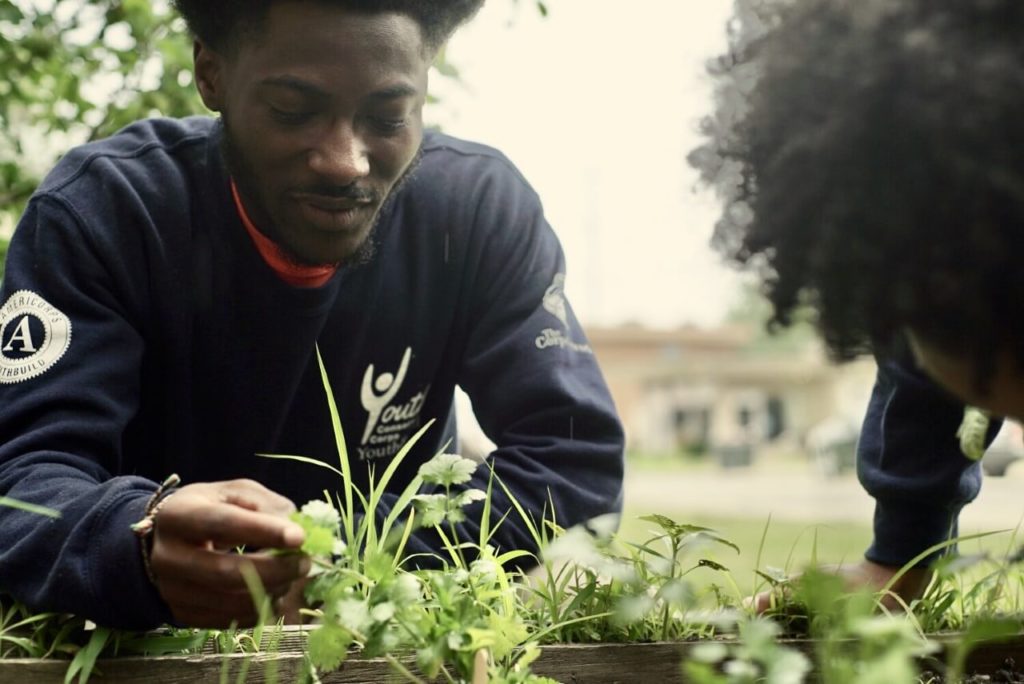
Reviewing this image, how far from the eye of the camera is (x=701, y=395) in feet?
111

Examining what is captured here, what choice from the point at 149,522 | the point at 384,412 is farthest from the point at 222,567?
the point at 384,412

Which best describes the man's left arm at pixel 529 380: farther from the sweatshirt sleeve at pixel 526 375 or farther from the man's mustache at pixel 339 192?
the man's mustache at pixel 339 192

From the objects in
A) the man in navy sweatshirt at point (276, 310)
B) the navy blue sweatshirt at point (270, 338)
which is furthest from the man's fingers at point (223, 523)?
the navy blue sweatshirt at point (270, 338)

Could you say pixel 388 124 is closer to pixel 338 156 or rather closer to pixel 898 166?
pixel 338 156

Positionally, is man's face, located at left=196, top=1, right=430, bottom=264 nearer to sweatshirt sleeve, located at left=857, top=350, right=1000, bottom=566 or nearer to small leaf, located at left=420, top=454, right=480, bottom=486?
small leaf, located at left=420, top=454, right=480, bottom=486

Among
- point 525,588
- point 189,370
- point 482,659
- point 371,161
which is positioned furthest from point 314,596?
point 189,370

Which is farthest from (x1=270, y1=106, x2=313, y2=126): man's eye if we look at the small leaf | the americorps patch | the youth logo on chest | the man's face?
the small leaf

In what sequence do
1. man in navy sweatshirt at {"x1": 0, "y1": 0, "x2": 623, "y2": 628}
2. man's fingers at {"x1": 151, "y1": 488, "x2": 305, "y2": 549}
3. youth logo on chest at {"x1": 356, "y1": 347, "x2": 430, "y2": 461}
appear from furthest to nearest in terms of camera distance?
1. youth logo on chest at {"x1": 356, "y1": 347, "x2": 430, "y2": 461}
2. man in navy sweatshirt at {"x1": 0, "y1": 0, "x2": 623, "y2": 628}
3. man's fingers at {"x1": 151, "y1": 488, "x2": 305, "y2": 549}

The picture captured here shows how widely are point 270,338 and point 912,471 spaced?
3.90 feet

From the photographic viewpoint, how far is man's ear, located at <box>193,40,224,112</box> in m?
1.99

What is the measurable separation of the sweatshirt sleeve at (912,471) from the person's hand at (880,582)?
0.02 m

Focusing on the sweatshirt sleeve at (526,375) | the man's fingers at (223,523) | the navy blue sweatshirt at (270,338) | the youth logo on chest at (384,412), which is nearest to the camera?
the man's fingers at (223,523)

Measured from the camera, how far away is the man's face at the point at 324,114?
1749mm

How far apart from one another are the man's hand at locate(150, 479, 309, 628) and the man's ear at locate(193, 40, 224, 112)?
997 millimetres
